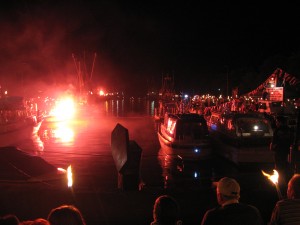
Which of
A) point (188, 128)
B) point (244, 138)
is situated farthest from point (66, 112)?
point (244, 138)

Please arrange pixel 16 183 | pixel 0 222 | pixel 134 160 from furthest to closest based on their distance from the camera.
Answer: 1. pixel 134 160
2. pixel 16 183
3. pixel 0 222

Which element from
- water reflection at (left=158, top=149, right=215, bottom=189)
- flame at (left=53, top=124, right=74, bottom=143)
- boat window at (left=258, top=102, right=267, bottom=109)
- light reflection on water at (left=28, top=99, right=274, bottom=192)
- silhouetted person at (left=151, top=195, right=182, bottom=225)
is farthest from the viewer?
boat window at (left=258, top=102, right=267, bottom=109)

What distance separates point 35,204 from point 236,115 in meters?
11.0

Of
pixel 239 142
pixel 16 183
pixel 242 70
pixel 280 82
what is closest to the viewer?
pixel 16 183

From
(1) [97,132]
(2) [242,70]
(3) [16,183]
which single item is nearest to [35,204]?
(3) [16,183]

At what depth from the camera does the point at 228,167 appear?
16.2 meters

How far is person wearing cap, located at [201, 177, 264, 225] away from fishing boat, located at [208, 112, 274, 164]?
11.3 m

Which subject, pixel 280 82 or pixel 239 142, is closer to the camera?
pixel 239 142

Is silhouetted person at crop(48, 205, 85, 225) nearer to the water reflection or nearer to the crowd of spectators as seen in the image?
the crowd of spectators

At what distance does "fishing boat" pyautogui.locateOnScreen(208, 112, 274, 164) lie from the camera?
14.9 meters

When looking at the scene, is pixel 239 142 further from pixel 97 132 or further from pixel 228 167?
pixel 97 132

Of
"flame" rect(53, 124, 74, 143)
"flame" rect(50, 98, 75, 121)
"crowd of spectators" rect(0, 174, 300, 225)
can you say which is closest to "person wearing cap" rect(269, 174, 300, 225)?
"crowd of spectators" rect(0, 174, 300, 225)

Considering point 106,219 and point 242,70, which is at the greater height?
point 242,70

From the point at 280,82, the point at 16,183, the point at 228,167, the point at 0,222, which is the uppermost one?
the point at 280,82
